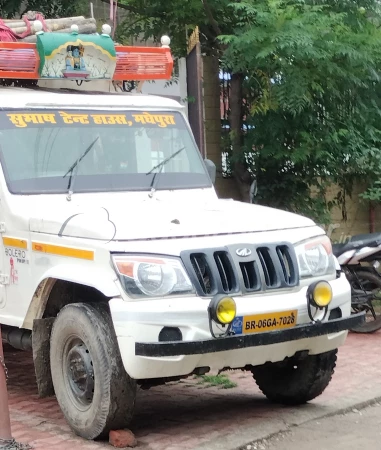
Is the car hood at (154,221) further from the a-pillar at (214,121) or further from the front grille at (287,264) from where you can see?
the a-pillar at (214,121)

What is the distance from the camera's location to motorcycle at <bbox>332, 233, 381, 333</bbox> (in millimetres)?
9438

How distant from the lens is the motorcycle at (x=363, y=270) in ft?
31.0

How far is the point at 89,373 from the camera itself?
5.64 meters

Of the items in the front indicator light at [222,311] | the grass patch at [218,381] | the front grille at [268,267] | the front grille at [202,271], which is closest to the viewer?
the front indicator light at [222,311]

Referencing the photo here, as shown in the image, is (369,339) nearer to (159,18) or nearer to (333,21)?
(333,21)

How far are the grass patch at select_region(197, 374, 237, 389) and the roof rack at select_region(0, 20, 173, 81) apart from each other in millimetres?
2617

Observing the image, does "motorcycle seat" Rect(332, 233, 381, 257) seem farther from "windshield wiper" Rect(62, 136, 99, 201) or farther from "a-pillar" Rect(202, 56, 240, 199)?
"windshield wiper" Rect(62, 136, 99, 201)

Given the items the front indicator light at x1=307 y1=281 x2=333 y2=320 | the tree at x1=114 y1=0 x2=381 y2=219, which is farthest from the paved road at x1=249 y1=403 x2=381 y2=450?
the tree at x1=114 y1=0 x2=381 y2=219

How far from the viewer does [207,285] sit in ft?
18.1

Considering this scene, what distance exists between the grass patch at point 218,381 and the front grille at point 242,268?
6.47ft

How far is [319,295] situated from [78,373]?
165cm

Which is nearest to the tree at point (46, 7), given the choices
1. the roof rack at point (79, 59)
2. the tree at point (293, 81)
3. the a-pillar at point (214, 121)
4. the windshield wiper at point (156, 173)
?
the tree at point (293, 81)

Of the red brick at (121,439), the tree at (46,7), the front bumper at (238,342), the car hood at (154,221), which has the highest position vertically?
the tree at (46,7)

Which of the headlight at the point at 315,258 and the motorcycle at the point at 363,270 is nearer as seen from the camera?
the headlight at the point at 315,258
